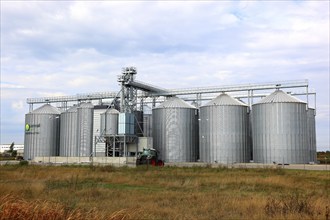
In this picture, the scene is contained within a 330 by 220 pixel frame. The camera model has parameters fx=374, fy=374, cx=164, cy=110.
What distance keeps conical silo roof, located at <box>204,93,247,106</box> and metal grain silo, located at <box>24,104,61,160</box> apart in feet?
125

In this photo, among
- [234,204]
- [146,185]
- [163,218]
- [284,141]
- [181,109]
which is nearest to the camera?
[163,218]

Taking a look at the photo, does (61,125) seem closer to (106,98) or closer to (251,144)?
(106,98)

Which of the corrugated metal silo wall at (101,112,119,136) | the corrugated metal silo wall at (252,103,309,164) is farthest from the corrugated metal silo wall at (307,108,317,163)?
the corrugated metal silo wall at (101,112,119,136)

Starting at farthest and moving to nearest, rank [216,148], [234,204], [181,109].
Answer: [181,109], [216,148], [234,204]

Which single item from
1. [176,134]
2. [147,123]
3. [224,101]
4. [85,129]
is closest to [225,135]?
[224,101]

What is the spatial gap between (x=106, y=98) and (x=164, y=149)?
18.7 meters

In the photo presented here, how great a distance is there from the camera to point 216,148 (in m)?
73.1

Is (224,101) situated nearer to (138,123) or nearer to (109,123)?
(138,123)

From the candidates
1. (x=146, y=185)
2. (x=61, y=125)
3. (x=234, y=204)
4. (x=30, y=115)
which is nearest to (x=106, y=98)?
(x=61, y=125)

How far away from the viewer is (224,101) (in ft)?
249

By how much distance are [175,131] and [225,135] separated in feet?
34.7

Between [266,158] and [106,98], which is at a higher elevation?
[106,98]

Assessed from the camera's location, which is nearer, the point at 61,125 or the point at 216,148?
the point at 216,148

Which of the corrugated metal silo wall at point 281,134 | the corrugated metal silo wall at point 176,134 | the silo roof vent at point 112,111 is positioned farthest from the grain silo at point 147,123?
the corrugated metal silo wall at point 281,134
